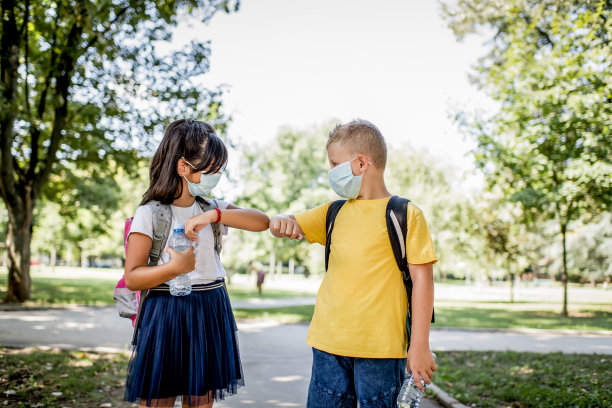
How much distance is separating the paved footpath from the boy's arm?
316cm

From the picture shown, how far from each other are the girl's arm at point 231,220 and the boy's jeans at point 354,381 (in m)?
0.77

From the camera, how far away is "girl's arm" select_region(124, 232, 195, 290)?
91.5 inches

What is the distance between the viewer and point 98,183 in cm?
1858

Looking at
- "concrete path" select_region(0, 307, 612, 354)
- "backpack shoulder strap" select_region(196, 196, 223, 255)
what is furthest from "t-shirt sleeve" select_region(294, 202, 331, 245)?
"concrete path" select_region(0, 307, 612, 354)

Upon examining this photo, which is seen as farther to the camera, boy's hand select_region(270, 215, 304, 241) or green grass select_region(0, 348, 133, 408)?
green grass select_region(0, 348, 133, 408)

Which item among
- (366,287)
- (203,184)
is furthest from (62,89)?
(366,287)

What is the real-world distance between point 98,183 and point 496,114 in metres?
14.5

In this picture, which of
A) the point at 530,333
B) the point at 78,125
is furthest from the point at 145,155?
the point at 530,333

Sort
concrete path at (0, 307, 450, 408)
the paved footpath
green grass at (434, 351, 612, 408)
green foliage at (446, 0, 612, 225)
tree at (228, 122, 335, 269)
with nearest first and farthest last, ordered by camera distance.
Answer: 1. green grass at (434, 351, 612, 408)
2. concrete path at (0, 307, 450, 408)
3. the paved footpath
4. green foliage at (446, 0, 612, 225)
5. tree at (228, 122, 335, 269)

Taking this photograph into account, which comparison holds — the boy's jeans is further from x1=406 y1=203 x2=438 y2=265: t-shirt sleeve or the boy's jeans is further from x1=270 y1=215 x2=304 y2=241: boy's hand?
x1=270 y1=215 x2=304 y2=241: boy's hand

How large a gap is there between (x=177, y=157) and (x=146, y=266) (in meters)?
0.60

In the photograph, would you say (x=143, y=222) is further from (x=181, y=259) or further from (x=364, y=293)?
(x=364, y=293)

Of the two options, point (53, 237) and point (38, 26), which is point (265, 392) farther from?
point (53, 237)

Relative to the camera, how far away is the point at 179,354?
255 cm
